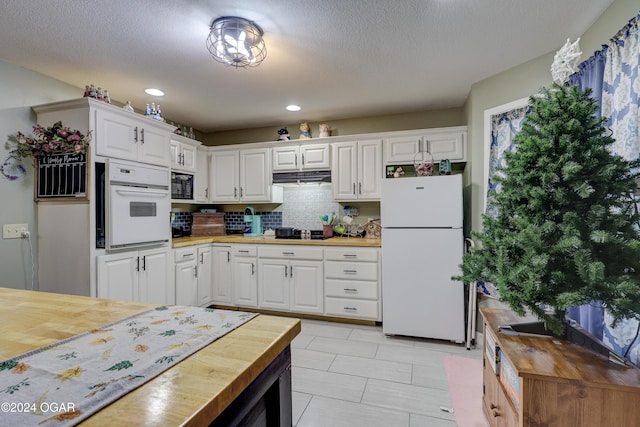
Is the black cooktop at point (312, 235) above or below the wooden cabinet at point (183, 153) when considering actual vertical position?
below

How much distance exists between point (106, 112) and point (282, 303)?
252cm

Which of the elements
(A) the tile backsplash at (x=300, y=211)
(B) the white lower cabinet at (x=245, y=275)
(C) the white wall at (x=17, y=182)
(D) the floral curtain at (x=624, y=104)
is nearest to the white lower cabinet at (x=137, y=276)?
(C) the white wall at (x=17, y=182)

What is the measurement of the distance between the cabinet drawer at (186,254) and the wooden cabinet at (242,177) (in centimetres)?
90

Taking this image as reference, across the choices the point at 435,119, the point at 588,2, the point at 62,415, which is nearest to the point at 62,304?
the point at 62,415

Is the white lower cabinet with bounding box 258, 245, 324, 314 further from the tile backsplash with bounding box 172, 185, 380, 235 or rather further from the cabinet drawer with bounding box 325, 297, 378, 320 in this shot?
the tile backsplash with bounding box 172, 185, 380, 235

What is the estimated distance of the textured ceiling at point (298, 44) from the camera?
1819mm

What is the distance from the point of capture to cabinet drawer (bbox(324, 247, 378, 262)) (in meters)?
3.24

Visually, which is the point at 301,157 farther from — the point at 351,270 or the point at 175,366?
the point at 175,366

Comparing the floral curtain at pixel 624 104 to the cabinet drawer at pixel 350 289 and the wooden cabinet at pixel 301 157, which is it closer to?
the cabinet drawer at pixel 350 289

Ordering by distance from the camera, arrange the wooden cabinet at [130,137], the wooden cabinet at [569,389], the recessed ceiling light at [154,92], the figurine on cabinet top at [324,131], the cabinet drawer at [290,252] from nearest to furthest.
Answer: the wooden cabinet at [569,389]
the wooden cabinet at [130,137]
the recessed ceiling light at [154,92]
the cabinet drawer at [290,252]
the figurine on cabinet top at [324,131]

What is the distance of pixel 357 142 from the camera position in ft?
12.0

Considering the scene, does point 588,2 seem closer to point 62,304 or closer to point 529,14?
point 529,14

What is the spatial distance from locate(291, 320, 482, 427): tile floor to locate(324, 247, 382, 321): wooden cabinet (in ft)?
0.67

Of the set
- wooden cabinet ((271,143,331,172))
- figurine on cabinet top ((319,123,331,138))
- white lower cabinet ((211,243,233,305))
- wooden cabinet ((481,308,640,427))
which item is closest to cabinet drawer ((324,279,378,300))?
white lower cabinet ((211,243,233,305))
